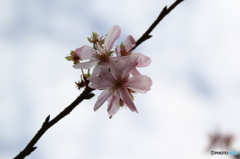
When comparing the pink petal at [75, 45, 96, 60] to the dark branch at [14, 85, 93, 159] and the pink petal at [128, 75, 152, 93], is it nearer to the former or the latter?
the pink petal at [128, 75, 152, 93]

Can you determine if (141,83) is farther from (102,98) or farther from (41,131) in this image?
(41,131)

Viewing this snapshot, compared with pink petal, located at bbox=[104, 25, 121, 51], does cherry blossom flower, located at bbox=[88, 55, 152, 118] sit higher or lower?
lower

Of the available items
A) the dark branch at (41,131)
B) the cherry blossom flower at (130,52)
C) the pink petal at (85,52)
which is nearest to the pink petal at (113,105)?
the cherry blossom flower at (130,52)

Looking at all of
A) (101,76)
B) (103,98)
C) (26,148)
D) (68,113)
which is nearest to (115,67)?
(101,76)

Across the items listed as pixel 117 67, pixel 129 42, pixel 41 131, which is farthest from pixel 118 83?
pixel 41 131

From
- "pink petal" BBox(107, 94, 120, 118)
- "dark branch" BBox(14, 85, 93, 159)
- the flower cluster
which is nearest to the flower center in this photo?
the flower cluster

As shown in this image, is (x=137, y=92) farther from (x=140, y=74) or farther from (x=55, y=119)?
(x=55, y=119)
